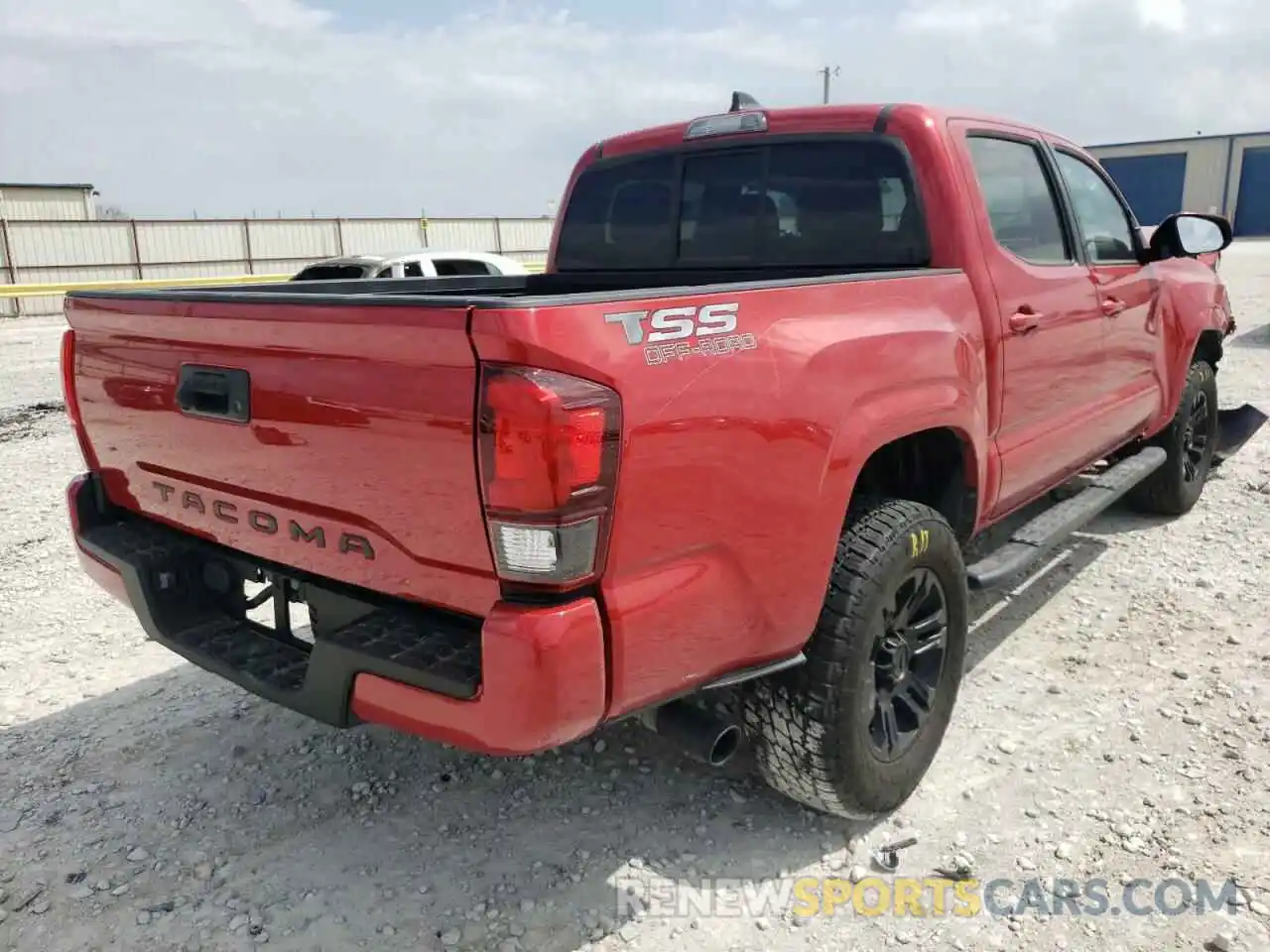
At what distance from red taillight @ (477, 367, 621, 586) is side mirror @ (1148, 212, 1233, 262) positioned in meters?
3.76

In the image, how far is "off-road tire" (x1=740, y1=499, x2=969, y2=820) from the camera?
8.57 feet

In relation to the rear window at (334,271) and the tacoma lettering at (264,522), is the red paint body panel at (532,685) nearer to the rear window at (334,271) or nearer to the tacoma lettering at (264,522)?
the tacoma lettering at (264,522)

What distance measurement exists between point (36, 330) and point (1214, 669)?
19602 millimetres

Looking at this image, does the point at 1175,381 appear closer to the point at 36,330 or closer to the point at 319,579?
the point at 319,579

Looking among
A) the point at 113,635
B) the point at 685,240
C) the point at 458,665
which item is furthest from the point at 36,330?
the point at 458,665

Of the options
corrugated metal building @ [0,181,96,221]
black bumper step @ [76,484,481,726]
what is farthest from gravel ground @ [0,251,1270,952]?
corrugated metal building @ [0,181,96,221]

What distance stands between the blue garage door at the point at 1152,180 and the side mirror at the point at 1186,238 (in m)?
45.8

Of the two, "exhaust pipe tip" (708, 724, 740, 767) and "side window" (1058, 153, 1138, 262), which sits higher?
"side window" (1058, 153, 1138, 262)

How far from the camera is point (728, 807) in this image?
3.05 meters

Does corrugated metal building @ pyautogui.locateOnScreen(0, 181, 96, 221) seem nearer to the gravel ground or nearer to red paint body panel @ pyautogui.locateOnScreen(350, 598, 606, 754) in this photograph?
the gravel ground

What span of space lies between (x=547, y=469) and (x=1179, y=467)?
15.9 ft

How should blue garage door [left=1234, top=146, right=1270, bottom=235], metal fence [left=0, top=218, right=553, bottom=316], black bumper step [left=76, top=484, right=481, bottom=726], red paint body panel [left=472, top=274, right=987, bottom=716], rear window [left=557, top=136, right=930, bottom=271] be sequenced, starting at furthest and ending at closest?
blue garage door [left=1234, top=146, right=1270, bottom=235] < metal fence [left=0, top=218, right=553, bottom=316] < rear window [left=557, top=136, right=930, bottom=271] < black bumper step [left=76, top=484, right=481, bottom=726] < red paint body panel [left=472, top=274, right=987, bottom=716]

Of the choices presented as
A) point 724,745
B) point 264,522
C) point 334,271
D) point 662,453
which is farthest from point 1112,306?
point 334,271

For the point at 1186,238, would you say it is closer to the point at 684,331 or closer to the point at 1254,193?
the point at 684,331
